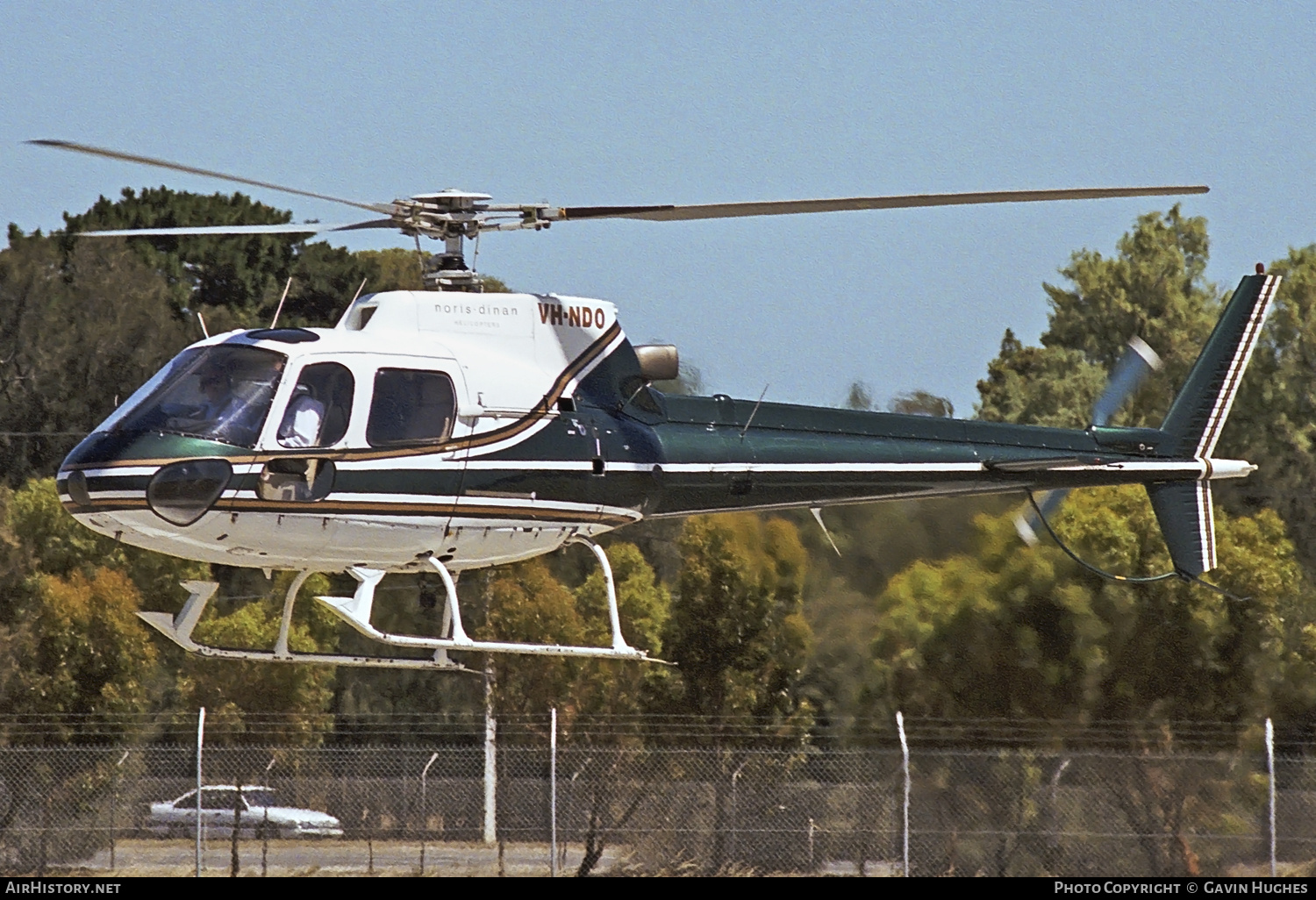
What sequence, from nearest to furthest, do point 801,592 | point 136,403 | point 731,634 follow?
1. point 136,403
2. point 801,592
3. point 731,634

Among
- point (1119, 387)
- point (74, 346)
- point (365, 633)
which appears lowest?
point (365, 633)

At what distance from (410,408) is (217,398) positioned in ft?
4.54

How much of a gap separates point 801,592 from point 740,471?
33.1ft

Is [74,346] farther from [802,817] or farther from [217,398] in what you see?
[217,398]

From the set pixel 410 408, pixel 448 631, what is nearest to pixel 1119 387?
pixel 448 631

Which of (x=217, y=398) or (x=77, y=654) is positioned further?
(x=77, y=654)

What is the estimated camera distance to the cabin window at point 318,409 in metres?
14.0

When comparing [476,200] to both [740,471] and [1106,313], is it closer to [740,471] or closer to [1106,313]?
[740,471]

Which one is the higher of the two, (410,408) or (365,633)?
(410,408)

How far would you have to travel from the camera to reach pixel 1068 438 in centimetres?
1769

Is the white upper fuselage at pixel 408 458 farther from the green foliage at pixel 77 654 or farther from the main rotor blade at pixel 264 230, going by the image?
the green foliage at pixel 77 654

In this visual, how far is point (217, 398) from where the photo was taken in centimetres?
1391

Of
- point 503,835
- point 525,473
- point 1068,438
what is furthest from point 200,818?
point 1068,438

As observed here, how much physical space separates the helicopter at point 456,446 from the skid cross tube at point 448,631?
0.10 feet
